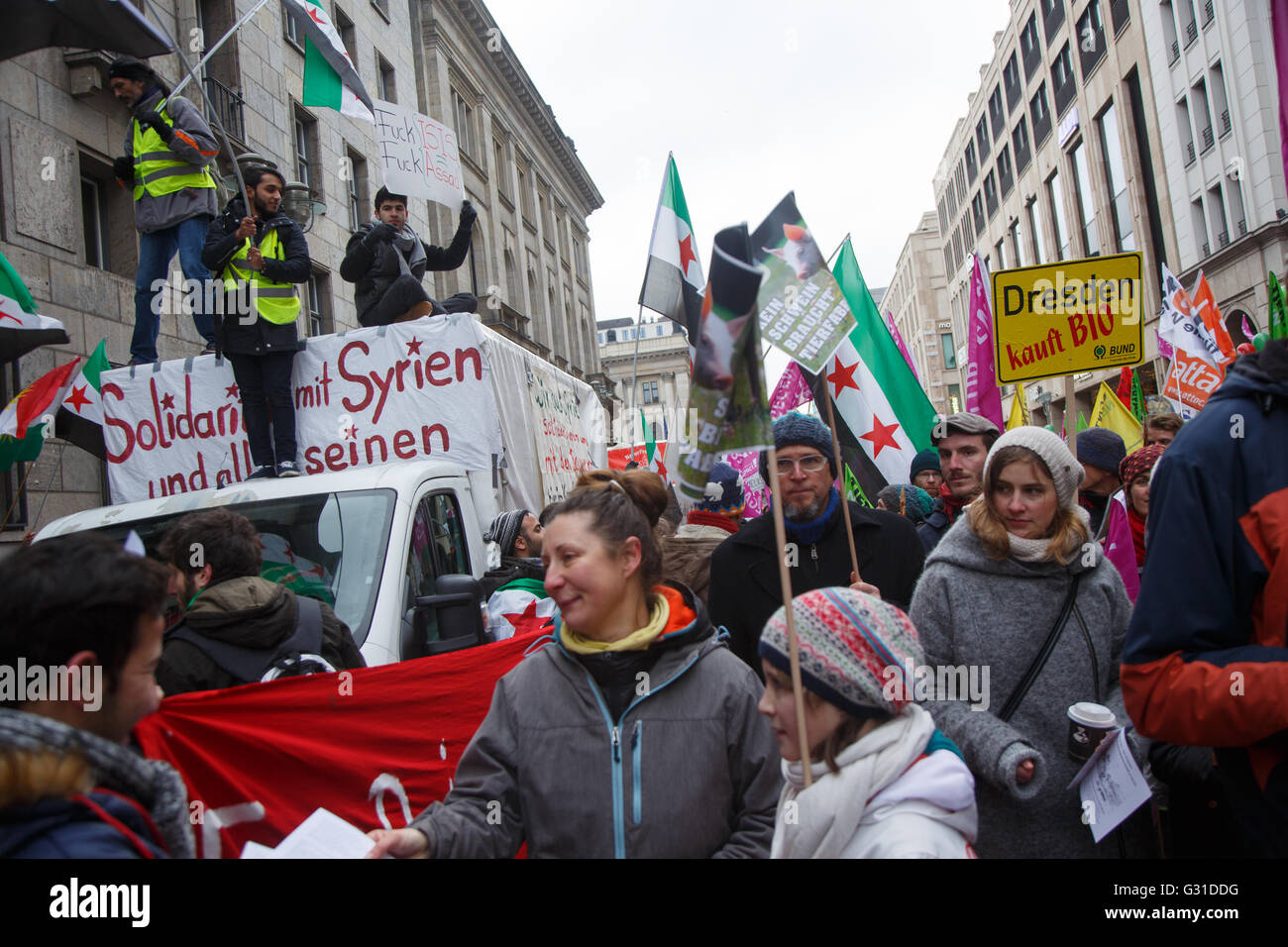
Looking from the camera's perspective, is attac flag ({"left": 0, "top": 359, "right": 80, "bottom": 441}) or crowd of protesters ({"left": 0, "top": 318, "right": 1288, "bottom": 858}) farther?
attac flag ({"left": 0, "top": 359, "right": 80, "bottom": 441})

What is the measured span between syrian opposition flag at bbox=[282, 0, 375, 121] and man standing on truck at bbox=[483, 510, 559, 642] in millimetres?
3779

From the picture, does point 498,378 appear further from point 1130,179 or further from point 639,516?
point 1130,179

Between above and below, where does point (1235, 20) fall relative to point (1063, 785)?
above

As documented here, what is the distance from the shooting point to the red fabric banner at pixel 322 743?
2.81 metres

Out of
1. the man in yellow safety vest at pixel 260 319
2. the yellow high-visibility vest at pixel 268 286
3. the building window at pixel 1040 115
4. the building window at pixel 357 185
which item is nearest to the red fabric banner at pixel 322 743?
the man in yellow safety vest at pixel 260 319

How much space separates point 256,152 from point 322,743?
13.2 metres

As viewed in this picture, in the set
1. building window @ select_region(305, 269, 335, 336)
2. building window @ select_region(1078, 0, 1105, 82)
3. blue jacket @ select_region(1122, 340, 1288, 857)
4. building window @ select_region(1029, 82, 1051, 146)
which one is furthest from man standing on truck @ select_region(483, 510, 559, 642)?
building window @ select_region(1029, 82, 1051, 146)

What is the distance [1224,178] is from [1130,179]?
6.00 m

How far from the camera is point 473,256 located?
96.3 feet

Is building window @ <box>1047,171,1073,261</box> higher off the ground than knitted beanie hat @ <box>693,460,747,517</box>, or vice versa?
building window @ <box>1047,171,1073,261</box>

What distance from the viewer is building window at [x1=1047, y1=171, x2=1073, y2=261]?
37316 mm

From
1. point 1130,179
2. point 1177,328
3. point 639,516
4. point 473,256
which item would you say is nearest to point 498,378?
point 639,516

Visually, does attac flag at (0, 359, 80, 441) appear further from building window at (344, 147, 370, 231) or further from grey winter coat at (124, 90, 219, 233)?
building window at (344, 147, 370, 231)

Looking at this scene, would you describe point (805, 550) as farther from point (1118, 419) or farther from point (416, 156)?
point (1118, 419)
